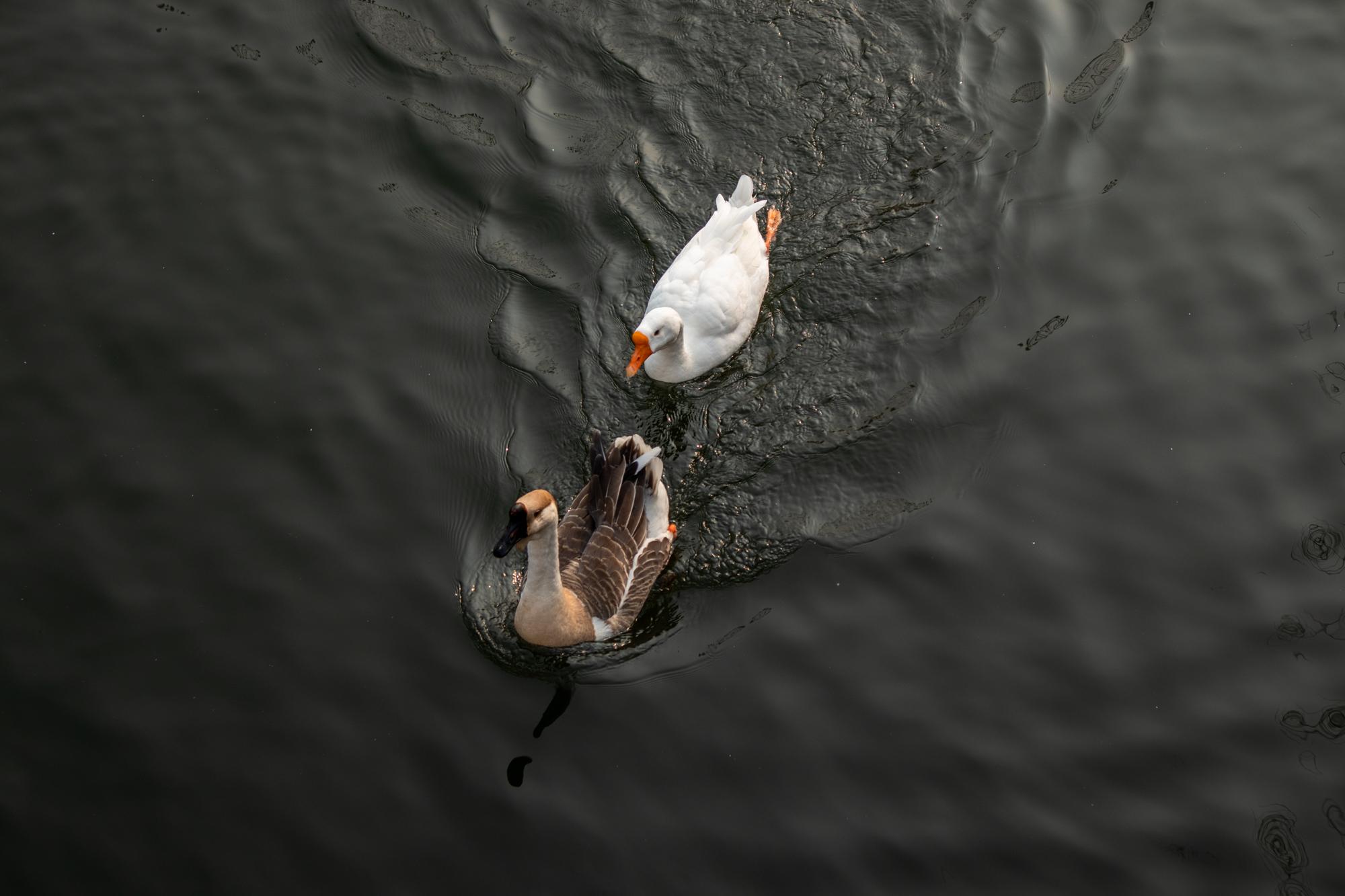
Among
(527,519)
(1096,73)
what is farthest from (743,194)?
(1096,73)

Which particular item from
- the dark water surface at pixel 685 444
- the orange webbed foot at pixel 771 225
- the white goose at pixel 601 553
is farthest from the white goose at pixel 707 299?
the white goose at pixel 601 553

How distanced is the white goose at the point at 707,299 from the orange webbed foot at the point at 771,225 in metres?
0.50

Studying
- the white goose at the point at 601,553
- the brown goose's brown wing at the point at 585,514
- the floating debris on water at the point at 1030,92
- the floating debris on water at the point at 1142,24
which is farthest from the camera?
the floating debris on water at the point at 1142,24

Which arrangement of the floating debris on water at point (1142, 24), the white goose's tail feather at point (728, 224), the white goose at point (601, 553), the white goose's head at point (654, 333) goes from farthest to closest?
the floating debris on water at point (1142, 24) → the white goose's tail feather at point (728, 224) → the white goose's head at point (654, 333) → the white goose at point (601, 553)

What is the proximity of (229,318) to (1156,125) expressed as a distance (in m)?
7.78

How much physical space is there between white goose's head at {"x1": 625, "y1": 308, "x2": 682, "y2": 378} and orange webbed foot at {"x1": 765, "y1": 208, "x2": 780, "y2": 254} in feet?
4.79

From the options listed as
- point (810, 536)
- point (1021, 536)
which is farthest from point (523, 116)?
point (1021, 536)

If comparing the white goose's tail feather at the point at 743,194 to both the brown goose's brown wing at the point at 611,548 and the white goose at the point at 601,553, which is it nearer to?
the white goose at the point at 601,553

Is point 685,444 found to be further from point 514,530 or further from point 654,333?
point 514,530

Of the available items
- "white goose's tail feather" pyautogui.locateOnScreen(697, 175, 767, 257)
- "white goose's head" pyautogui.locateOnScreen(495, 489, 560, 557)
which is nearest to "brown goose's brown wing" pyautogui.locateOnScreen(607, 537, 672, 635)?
"white goose's head" pyautogui.locateOnScreen(495, 489, 560, 557)

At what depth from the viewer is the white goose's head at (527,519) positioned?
18.2ft

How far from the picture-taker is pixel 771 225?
27.7 feet

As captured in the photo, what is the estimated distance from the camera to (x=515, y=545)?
5.70 meters

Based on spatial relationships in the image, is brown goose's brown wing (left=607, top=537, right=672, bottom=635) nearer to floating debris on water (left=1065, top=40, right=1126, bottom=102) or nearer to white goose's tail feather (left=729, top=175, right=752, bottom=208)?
white goose's tail feather (left=729, top=175, right=752, bottom=208)
